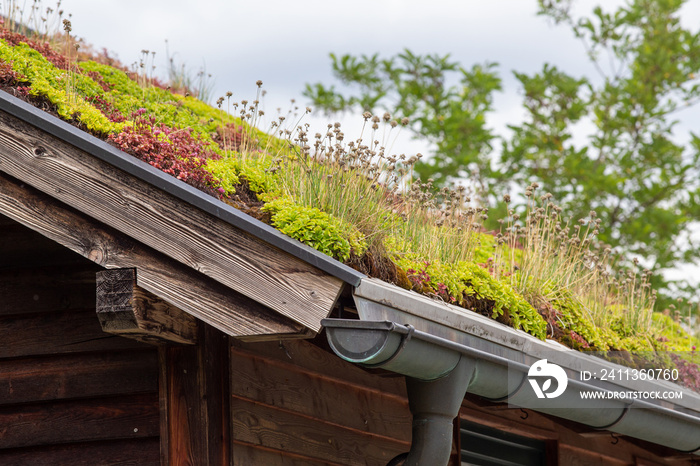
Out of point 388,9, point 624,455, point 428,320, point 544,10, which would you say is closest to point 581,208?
point 544,10

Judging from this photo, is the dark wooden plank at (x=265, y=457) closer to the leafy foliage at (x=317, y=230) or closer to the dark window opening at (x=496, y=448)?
the leafy foliage at (x=317, y=230)

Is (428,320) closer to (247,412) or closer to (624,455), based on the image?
(247,412)

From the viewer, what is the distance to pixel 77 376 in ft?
11.8

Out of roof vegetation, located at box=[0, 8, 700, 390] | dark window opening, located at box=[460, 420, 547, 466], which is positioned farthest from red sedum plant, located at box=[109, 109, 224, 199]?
dark window opening, located at box=[460, 420, 547, 466]

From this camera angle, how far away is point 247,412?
358cm

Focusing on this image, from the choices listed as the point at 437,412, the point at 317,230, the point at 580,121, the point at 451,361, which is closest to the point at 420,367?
the point at 451,361

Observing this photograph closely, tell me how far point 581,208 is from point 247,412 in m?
11.4

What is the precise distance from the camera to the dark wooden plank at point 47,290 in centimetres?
367

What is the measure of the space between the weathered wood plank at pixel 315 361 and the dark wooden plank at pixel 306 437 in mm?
242

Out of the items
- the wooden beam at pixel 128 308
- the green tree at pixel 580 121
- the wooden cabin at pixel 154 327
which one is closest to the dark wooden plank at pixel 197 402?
the wooden cabin at pixel 154 327

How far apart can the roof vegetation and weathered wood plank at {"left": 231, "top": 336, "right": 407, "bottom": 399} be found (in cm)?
62

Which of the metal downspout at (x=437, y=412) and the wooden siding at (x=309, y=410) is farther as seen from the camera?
the wooden siding at (x=309, y=410)

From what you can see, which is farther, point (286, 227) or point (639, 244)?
point (639, 244)

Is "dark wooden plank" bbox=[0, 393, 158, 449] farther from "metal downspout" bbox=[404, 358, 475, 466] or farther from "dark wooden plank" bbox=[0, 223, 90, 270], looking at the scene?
"metal downspout" bbox=[404, 358, 475, 466]
